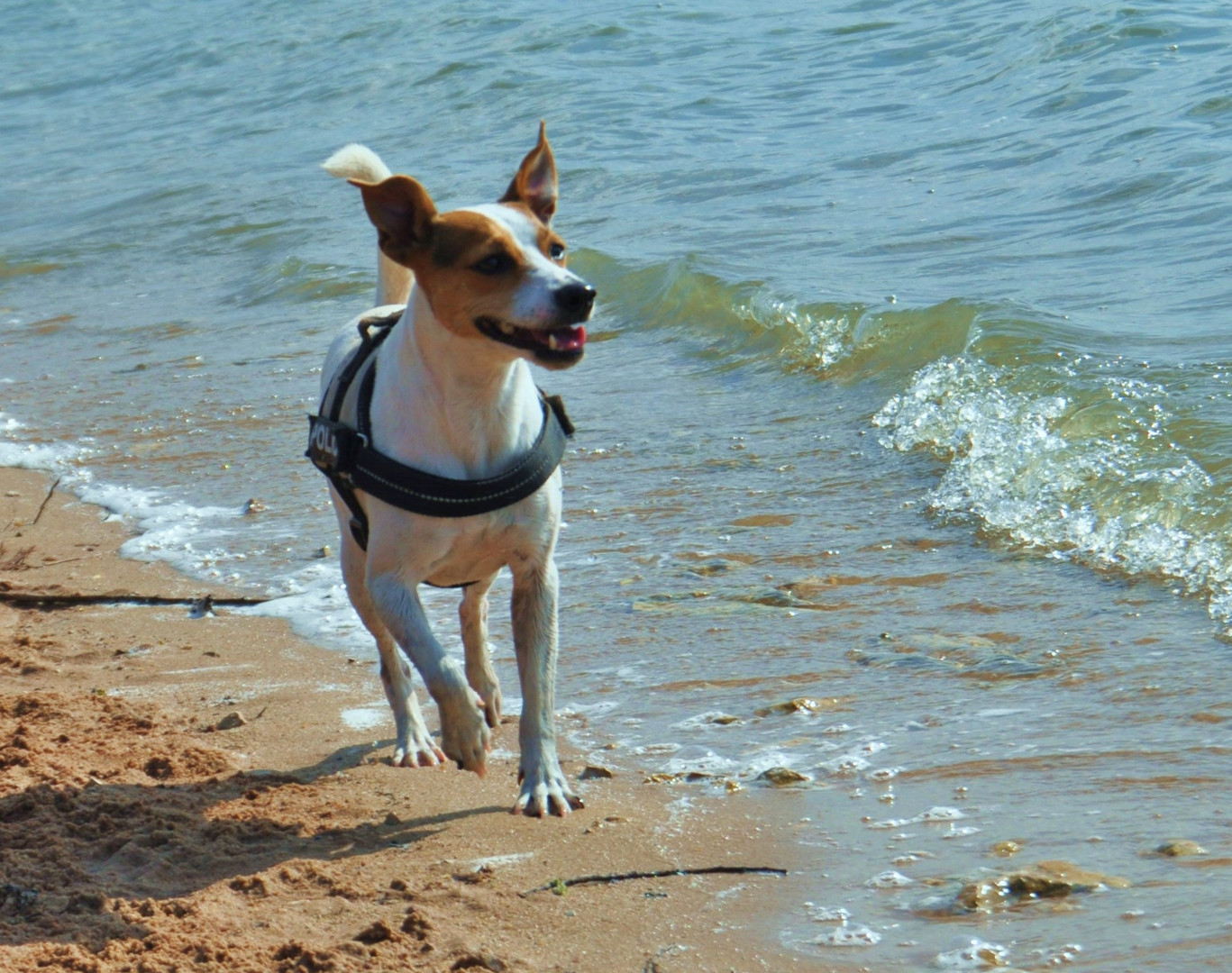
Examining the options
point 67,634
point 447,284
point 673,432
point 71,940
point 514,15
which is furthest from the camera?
point 514,15

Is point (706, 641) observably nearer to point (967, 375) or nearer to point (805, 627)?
point (805, 627)

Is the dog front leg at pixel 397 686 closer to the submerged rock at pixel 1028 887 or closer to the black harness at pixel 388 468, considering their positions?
the black harness at pixel 388 468

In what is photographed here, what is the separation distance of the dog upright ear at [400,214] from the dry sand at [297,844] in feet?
4.92

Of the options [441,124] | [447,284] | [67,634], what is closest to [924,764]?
[447,284]

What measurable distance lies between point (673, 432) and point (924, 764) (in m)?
3.77

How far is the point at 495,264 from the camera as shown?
3.91 m

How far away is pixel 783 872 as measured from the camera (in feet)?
11.8

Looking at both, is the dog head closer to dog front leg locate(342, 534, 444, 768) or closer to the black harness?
the black harness

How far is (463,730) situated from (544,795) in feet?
0.96

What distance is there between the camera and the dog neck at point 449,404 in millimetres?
3994

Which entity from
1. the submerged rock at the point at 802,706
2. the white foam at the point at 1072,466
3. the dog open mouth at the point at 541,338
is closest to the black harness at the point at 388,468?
the dog open mouth at the point at 541,338

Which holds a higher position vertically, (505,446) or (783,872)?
(505,446)

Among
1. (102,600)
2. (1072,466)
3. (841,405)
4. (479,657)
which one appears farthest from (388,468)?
(841,405)

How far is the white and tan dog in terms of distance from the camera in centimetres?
390
